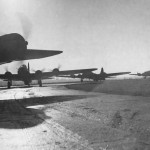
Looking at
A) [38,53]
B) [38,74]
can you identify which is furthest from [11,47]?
[38,74]

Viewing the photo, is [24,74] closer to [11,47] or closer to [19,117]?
[11,47]

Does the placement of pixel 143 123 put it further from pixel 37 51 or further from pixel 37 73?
pixel 37 73

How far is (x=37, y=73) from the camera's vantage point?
50.2 metres

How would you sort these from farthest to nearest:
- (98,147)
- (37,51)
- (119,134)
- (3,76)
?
(3,76) < (37,51) < (119,134) < (98,147)

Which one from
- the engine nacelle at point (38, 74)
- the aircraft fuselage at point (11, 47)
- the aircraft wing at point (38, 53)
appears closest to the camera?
the aircraft fuselage at point (11, 47)

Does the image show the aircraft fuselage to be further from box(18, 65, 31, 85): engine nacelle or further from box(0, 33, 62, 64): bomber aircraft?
box(18, 65, 31, 85): engine nacelle

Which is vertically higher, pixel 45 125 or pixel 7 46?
pixel 7 46

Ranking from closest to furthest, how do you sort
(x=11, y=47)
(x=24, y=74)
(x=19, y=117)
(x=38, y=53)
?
1. (x=19, y=117)
2. (x=11, y=47)
3. (x=38, y=53)
4. (x=24, y=74)

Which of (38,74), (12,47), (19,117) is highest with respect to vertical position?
(12,47)

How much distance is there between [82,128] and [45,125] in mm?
1249

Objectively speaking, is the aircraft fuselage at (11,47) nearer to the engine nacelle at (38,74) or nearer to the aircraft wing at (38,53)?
the aircraft wing at (38,53)

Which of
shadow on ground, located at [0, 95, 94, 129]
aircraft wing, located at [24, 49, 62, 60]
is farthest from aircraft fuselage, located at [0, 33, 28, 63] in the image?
shadow on ground, located at [0, 95, 94, 129]

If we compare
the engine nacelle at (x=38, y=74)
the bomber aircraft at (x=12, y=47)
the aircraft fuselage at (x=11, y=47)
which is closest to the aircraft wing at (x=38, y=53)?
the bomber aircraft at (x=12, y=47)

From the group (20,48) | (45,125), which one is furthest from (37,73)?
(45,125)
